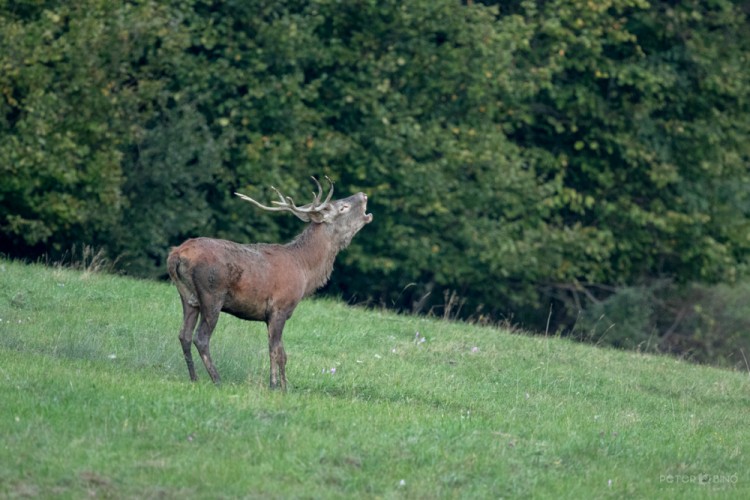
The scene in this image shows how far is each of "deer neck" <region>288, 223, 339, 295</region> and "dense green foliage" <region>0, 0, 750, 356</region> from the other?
928 centimetres

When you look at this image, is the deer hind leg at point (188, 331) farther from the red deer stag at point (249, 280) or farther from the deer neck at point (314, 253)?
the deer neck at point (314, 253)

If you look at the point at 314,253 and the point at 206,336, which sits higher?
the point at 314,253

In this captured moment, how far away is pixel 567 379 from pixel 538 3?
48.3 feet

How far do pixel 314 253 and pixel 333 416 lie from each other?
2.60 m

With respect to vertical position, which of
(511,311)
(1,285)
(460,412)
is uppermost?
(460,412)

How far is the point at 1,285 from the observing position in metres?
14.8

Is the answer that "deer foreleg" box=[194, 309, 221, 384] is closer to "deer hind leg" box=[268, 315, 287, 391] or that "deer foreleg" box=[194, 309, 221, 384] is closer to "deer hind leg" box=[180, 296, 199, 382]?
"deer hind leg" box=[180, 296, 199, 382]

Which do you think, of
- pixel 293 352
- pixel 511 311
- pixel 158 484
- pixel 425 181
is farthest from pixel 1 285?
pixel 511 311

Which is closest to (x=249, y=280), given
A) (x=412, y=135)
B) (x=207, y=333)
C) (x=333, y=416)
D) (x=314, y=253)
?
(x=207, y=333)

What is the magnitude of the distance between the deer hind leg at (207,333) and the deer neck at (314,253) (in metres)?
1.29

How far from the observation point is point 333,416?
9875 millimetres

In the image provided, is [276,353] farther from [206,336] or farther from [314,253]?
[314,253]

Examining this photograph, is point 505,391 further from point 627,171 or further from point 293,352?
point 627,171

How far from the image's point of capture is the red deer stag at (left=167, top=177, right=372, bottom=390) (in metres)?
10.8
